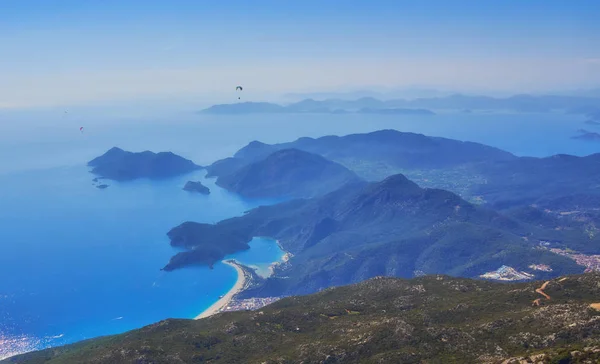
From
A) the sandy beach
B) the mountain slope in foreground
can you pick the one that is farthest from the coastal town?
the mountain slope in foreground

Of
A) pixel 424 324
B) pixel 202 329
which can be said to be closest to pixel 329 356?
pixel 424 324

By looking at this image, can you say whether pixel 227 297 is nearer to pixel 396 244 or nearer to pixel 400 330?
pixel 396 244

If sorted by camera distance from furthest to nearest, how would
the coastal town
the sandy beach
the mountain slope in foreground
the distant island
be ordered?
1. the distant island
2. the coastal town
3. the sandy beach
4. the mountain slope in foreground

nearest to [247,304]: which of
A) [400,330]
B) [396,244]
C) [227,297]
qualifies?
[227,297]

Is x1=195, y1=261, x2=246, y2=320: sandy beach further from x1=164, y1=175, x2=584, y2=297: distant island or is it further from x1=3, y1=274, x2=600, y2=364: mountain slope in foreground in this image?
x1=3, y1=274, x2=600, y2=364: mountain slope in foreground

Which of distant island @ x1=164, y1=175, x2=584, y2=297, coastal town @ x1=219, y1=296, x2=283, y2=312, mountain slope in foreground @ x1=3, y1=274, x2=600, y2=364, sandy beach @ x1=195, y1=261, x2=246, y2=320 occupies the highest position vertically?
mountain slope in foreground @ x1=3, y1=274, x2=600, y2=364

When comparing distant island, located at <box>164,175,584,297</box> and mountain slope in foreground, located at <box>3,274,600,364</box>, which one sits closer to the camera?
mountain slope in foreground, located at <box>3,274,600,364</box>

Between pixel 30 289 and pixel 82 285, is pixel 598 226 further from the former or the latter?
pixel 30 289

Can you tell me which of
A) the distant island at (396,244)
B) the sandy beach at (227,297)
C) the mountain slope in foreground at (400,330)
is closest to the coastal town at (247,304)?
the sandy beach at (227,297)
